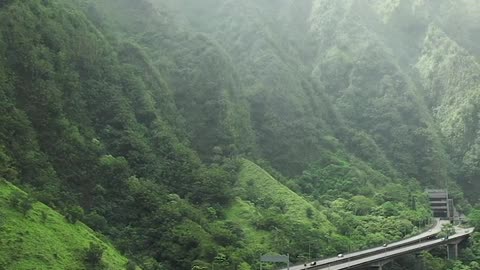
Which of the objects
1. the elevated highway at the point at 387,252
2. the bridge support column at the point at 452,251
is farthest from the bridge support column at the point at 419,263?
the bridge support column at the point at 452,251

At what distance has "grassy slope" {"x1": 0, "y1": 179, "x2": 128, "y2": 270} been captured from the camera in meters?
43.8

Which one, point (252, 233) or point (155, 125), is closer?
point (252, 233)

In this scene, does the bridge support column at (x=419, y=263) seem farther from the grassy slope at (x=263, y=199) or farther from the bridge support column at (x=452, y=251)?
the grassy slope at (x=263, y=199)

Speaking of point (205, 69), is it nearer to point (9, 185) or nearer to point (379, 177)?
point (379, 177)

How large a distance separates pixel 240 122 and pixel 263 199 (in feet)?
79.5

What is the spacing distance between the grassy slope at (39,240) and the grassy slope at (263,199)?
2386 centimetres

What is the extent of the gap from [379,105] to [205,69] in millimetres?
53638

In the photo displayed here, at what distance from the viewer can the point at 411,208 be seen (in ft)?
365

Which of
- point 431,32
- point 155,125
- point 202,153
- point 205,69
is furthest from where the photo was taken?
point 431,32

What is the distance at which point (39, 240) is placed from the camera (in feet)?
152

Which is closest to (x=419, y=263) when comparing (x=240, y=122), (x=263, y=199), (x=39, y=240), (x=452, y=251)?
(x=452, y=251)

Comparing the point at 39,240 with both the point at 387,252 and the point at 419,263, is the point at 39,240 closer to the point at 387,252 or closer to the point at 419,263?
the point at 387,252

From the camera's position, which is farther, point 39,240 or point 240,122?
point 240,122

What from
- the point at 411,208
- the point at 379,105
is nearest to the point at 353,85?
the point at 379,105
